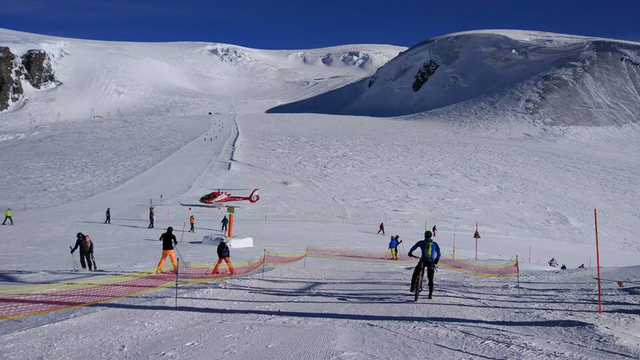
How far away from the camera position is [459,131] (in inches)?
2707

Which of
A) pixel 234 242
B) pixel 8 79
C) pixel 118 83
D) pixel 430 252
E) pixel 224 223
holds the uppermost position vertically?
pixel 118 83

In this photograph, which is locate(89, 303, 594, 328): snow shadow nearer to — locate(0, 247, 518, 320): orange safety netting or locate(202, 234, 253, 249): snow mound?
locate(0, 247, 518, 320): orange safety netting

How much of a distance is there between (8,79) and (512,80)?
4176 inches

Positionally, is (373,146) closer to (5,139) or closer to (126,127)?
(126,127)

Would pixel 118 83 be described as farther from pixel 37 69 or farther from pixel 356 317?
pixel 356 317

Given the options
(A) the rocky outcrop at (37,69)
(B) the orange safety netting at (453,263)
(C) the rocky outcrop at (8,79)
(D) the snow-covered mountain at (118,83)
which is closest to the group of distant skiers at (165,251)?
(B) the orange safety netting at (453,263)

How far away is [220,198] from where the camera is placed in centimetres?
3391

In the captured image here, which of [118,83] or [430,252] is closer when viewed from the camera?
[430,252]

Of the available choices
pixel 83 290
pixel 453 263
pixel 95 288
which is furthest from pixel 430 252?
pixel 453 263

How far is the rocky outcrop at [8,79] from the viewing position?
11138 cm

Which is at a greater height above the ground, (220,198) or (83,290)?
(220,198)

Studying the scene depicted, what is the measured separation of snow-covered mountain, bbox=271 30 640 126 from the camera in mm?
77812

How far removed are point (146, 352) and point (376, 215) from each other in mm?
29587

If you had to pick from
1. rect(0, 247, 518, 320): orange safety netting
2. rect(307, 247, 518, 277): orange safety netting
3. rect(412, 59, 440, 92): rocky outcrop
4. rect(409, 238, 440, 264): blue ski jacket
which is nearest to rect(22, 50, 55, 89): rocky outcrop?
rect(412, 59, 440, 92): rocky outcrop
